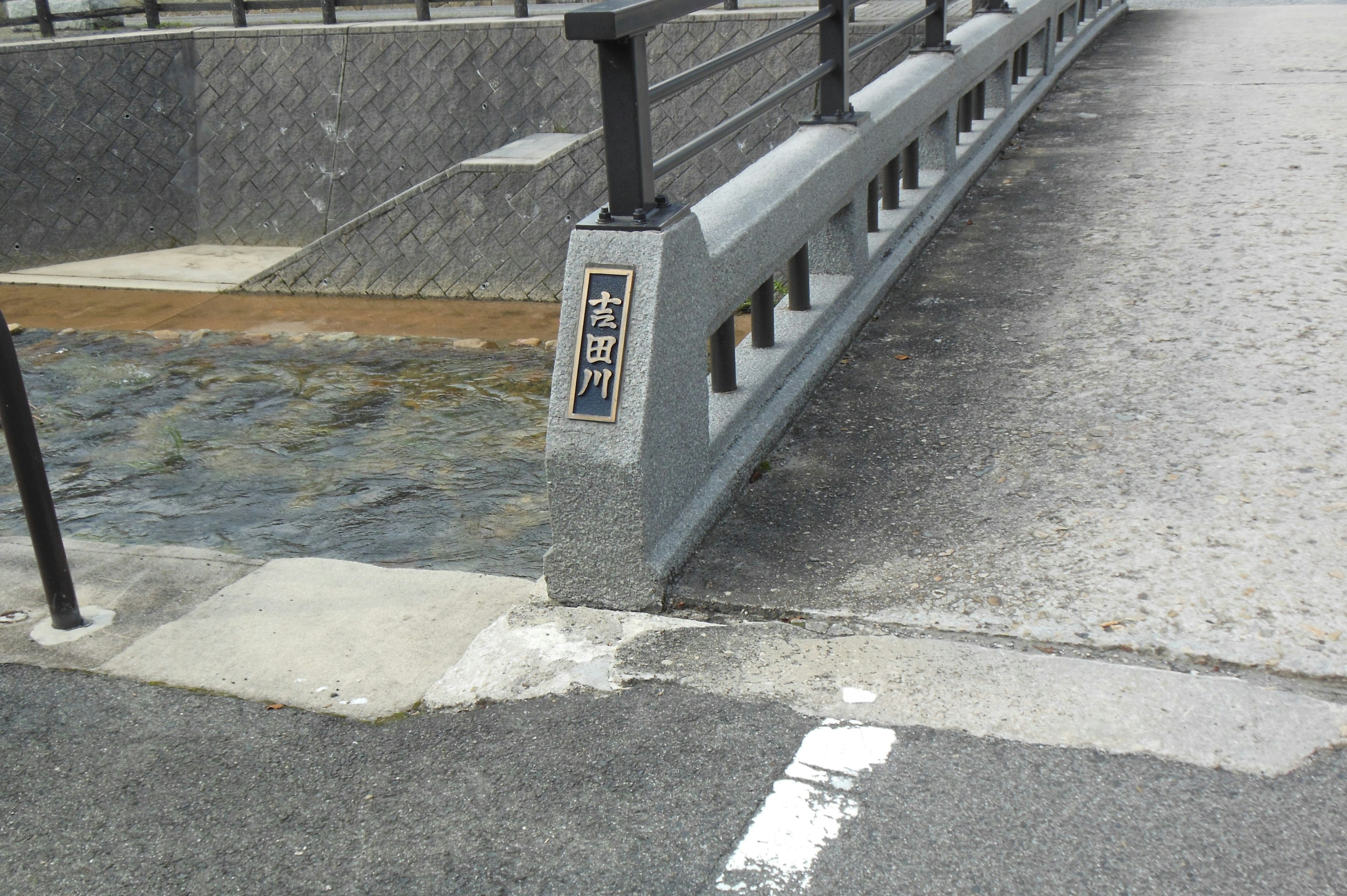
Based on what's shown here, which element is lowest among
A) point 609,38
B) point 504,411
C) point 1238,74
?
point 504,411

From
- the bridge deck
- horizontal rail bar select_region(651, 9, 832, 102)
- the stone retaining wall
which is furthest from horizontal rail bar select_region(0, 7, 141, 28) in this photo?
horizontal rail bar select_region(651, 9, 832, 102)

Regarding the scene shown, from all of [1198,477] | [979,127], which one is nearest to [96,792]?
[1198,477]

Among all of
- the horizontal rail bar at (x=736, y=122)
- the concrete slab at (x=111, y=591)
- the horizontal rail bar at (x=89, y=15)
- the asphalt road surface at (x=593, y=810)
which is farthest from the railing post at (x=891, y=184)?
the horizontal rail bar at (x=89, y=15)

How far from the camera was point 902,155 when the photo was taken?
20.0ft

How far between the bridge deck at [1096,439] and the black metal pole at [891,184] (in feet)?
0.99

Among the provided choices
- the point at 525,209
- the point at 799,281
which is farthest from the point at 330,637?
the point at 525,209

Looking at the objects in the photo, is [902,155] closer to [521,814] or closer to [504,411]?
[504,411]

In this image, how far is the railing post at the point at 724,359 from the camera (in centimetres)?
365

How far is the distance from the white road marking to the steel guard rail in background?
0.73 metres

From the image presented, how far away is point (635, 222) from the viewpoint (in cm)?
301

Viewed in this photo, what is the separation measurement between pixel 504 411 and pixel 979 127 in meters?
4.01

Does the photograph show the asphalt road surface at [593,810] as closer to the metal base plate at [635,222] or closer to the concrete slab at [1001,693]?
the concrete slab at [1001,693]

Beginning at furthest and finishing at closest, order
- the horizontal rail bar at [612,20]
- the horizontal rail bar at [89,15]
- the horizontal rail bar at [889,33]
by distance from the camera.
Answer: the horizontal rail bar at [89,15]
the horizontal rail bar at [889,33]
the horizontal rail bar at [612,20]

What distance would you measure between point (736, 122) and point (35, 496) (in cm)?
233
